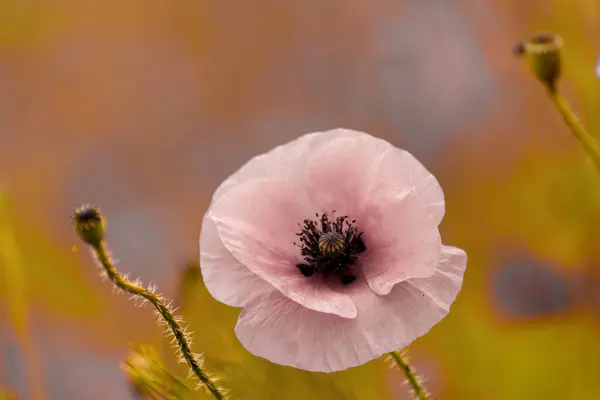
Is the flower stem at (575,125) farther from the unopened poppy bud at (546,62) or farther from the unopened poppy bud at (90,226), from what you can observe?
the unopened poppy bud at (90,226)

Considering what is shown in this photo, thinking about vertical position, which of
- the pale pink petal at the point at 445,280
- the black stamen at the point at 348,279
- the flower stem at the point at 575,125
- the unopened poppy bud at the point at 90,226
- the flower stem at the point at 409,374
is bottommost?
the flower stem at the point at 409,374

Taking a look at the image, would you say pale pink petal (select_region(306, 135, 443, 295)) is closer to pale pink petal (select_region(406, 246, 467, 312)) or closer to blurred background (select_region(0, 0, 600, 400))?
pale pink petal (select_region(406, 246, 467, 312))

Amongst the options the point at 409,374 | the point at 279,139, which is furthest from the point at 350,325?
the point at 279,139

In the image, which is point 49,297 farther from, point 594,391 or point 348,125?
point 594,391

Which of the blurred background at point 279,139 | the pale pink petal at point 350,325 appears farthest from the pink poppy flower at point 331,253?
the blurred background at point 279,139

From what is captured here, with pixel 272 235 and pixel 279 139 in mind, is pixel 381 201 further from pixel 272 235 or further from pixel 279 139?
pixel 279 139

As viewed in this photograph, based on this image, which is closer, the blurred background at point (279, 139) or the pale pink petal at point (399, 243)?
Answer: the pale pink petal at point (399, 243)

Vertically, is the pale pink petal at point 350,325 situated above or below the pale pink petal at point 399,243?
below
